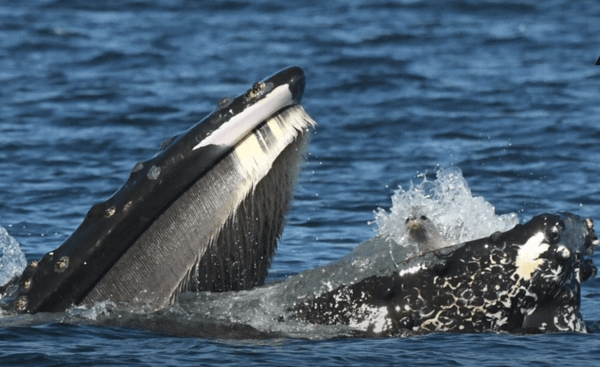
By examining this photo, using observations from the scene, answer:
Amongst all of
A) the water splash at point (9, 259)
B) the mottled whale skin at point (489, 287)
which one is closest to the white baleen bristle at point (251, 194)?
the mottled whale skin at point (489, 287)

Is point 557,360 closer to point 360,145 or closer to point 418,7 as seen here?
point 360,145

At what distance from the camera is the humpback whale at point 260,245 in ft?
24.5

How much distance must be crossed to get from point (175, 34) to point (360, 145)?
35.6 ft

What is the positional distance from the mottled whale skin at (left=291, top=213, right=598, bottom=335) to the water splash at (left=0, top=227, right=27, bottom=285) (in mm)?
3829

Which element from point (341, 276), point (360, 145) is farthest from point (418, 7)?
point (341, 276)

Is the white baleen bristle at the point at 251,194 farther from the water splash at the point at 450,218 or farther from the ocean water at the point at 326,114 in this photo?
the water splash at the point at 450,218

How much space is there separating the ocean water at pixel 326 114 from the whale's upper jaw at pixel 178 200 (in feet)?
1.18

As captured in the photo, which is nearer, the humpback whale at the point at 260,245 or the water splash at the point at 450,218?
the humpback whale at the point at 260,245

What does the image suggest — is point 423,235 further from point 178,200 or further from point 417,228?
point 178,200

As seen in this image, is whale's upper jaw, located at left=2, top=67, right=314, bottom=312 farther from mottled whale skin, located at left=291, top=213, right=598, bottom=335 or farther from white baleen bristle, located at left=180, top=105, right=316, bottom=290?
mottled whale skin, located at left=291, top=213, right=598, bottom=335

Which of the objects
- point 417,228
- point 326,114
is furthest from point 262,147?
point 326,114

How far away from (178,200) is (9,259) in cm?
344

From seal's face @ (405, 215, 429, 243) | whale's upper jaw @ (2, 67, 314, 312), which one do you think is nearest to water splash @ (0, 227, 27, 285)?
whale's upper jaw @ (2, 67, 314, 312)

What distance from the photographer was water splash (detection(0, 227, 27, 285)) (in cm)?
1055
